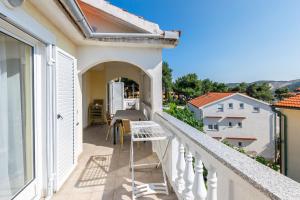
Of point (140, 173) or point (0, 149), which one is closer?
point (0, 149)

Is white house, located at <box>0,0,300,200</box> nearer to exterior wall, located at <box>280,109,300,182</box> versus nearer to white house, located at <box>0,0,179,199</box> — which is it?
white house, located at <box>0,0,179,199</box>

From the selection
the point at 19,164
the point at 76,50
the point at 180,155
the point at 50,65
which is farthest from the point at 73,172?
the point at 76,50

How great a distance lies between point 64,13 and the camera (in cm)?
306

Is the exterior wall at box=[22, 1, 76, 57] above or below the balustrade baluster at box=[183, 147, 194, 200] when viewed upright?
above

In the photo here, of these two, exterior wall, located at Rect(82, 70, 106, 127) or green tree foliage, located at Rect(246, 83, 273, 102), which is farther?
green tree foliage, located at Rect(246, 83, 273, 102)

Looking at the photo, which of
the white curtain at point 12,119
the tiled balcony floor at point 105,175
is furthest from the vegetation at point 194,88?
the white curtain at point 12,119

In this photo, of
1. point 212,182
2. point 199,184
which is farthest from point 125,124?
point 212,182

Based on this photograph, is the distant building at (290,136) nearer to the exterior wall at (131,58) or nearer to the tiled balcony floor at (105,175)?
the exterior wall at (131,58)

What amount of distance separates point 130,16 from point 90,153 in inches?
162

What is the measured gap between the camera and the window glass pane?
221 centimetres

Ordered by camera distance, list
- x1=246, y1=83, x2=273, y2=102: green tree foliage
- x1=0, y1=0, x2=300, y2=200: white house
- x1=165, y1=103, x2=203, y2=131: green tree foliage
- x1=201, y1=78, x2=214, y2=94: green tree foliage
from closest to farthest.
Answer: x1=0, y1=0, x2=300, y2=200: white house → x1=165, y1=103, x2=203, y2=131: green tree foliage → x1=201, y1=78, x2=214, y2=94: green tree foliage → x1=246, y1=83, x2=273, y2=102: green tree foliage

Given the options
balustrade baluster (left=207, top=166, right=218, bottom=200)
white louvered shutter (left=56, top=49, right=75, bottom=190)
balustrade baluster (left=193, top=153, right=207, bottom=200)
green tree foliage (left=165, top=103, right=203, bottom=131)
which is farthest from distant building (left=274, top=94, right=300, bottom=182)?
white louvered shutter (left=56, top=49, right=75, bottom=190)

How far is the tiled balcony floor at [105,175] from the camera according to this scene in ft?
10.8

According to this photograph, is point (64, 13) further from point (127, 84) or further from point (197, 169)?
point (127, 84)
